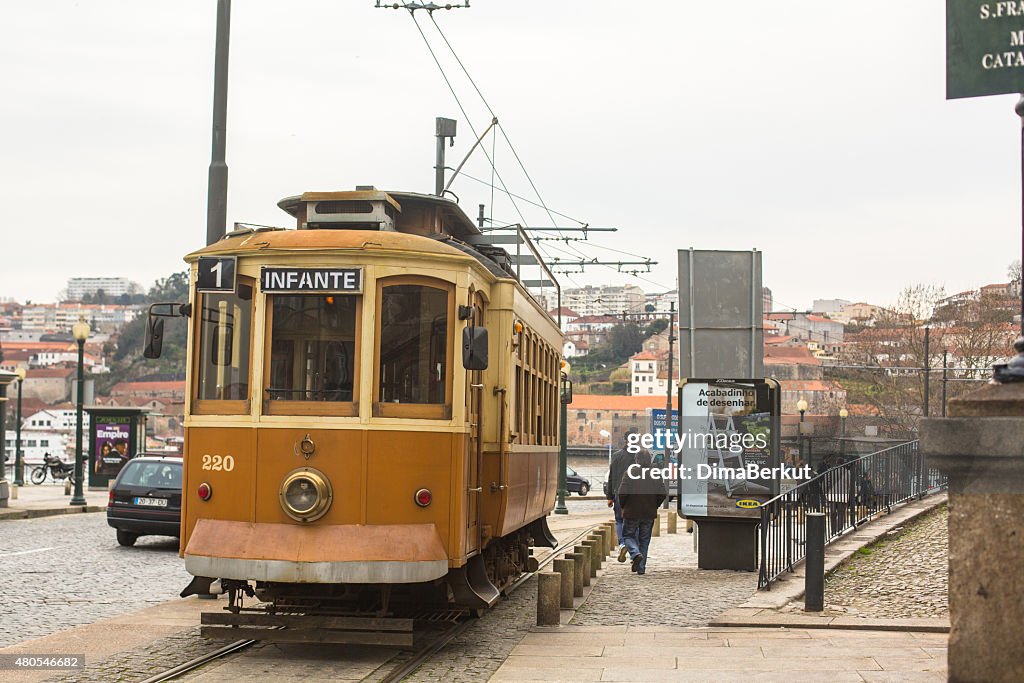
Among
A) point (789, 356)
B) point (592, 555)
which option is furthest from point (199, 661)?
point (789, 356)

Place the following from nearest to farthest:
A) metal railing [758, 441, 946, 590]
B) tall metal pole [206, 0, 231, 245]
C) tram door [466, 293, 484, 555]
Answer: tram door [466, 293, 484, 555], tall metal pole [206, 0, 231, 245], metal railing [758, 441, 946, 590]

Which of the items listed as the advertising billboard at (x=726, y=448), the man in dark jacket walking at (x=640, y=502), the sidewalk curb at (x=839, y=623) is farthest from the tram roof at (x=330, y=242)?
the man in dark jacket walking at (x=640, y=502)

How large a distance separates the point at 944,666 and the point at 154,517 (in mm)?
14512

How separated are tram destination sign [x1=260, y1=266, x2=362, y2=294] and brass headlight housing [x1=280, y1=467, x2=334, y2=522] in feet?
4.63

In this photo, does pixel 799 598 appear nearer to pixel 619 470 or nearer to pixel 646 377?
pixel 619 470

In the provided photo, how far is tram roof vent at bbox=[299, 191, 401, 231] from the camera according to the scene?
11.6 metres

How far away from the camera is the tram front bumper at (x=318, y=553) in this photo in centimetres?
998

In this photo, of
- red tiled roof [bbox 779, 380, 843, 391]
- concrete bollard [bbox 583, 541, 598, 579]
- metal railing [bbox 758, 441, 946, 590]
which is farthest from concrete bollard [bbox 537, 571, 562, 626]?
red tiled roof [bbox 779, 380, 843, 391]

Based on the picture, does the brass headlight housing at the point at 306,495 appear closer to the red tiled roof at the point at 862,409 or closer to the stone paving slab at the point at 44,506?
the stone paving slab at the point at 44,506

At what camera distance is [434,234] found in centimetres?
1258

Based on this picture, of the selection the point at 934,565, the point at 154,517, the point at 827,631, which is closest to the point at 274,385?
the point at 827,631

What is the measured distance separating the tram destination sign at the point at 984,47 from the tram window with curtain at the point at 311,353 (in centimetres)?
527

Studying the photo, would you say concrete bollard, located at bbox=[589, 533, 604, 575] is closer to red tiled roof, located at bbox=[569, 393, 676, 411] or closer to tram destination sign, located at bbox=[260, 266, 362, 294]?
tram destination sign, located at bbox=[260, 266, 362, 294]

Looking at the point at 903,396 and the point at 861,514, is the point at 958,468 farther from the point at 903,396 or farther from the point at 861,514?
the point at 903,396
